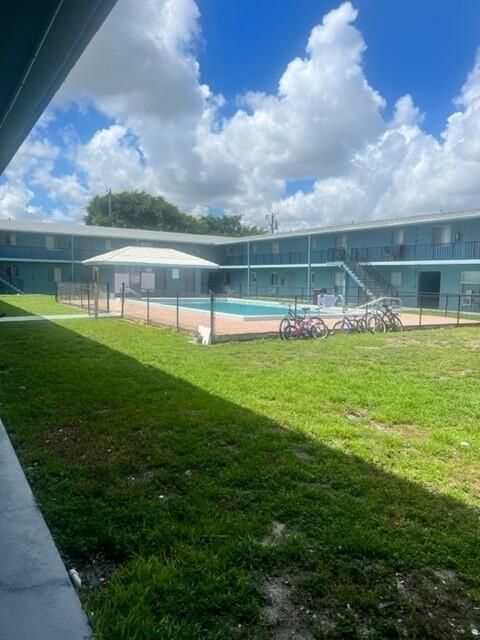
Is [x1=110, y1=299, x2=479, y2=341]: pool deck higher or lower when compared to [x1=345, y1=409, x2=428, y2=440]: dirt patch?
higher

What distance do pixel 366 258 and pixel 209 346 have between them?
19.8 meters

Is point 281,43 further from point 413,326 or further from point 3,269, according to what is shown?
point 3,269

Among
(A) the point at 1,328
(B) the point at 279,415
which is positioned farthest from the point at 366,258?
(B) the point at 279,415

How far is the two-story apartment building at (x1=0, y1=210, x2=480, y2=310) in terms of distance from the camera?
23844 mm

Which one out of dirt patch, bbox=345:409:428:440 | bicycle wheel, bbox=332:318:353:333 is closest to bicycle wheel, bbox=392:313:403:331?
bicycle wheel, bbox=332:318:353:333

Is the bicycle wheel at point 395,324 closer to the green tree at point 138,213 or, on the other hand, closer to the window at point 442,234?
the window at point 442,234

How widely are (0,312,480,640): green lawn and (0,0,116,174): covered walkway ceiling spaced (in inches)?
135

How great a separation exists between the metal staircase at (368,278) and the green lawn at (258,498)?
19.2m

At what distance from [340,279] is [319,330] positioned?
709 inches

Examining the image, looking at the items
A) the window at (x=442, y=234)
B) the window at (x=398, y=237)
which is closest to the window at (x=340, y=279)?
the window at (x=398, y=237)

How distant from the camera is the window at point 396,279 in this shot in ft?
88.4

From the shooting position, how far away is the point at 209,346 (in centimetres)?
1032

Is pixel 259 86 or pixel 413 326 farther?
pixel 259 86

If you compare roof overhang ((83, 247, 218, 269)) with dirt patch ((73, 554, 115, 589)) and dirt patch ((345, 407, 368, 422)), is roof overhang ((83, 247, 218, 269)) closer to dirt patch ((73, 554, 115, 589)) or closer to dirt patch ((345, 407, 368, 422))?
dirt patch ((345, 407, 368, 422))
